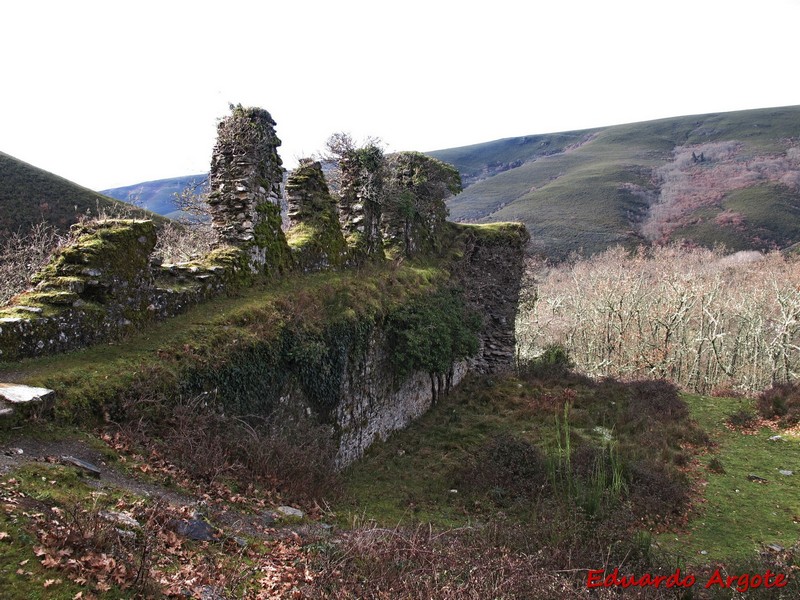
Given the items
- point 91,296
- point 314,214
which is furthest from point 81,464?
point 314,214

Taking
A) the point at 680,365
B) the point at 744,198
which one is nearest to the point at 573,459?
the point at 680,365

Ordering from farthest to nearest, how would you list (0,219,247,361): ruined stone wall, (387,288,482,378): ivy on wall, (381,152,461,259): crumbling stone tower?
(381,152,461,259): crumbling stone tower → (387,288,482,378): ivy on wall → (0,219,247,361): ruined stone wall

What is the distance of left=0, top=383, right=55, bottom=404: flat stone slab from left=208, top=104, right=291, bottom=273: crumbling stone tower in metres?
5.46

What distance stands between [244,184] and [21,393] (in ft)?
21.6

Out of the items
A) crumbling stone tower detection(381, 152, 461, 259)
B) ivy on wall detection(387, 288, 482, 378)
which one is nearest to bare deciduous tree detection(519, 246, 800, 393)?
crumbling stone tower detection(381, 152, 461, 259)

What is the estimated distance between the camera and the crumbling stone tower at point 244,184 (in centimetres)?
1077

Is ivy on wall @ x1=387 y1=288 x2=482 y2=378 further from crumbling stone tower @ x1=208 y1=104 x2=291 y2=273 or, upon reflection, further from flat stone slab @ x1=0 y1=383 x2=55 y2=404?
flat stone slab @ x1=0 y1=383 x2=55 y2=404

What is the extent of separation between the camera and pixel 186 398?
6910 mm

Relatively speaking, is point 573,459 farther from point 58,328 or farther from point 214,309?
point 58,328

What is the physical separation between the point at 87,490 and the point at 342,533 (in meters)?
2.69

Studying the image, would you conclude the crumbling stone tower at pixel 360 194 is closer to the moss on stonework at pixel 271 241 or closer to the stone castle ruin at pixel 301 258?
the stone castle ruin at pixel 301 258

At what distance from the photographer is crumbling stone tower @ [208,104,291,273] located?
10.8 m

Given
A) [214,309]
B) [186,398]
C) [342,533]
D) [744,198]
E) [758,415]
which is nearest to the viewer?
[342,533]

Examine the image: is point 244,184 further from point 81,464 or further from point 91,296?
point 81,464
